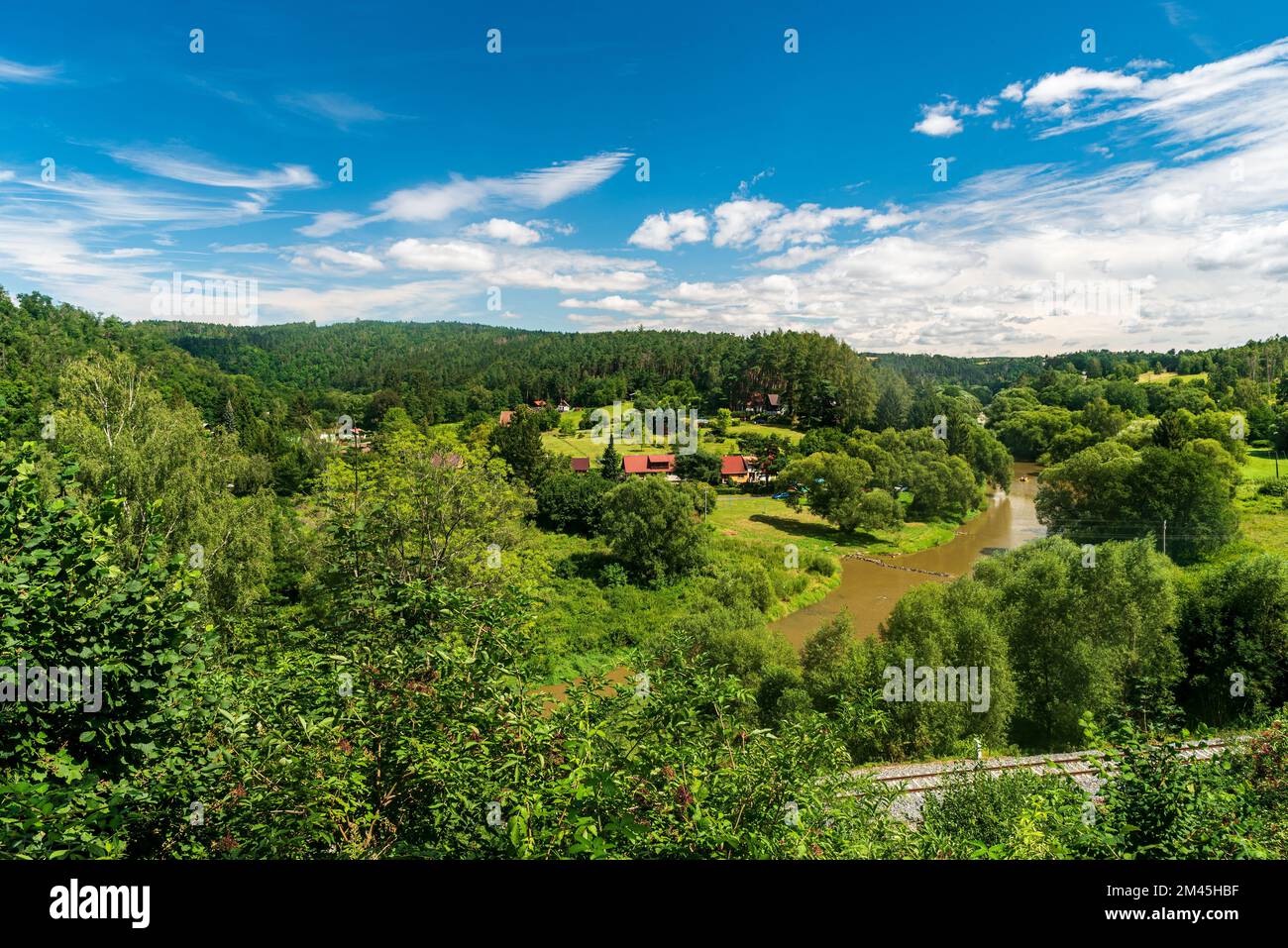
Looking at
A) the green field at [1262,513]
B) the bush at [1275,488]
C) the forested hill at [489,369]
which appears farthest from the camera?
the forested hill at [489,369]

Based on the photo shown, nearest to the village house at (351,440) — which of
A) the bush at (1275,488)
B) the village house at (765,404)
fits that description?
the village house at (765,404)

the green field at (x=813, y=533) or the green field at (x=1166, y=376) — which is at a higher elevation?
the green field at (x=1166, y=376)

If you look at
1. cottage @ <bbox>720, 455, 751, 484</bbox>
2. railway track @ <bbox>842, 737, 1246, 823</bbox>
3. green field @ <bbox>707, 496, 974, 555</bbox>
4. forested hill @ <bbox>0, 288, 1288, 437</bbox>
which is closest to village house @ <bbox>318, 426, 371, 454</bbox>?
forested hill @ <bbox>0, 288, 1288, 437</bbox>

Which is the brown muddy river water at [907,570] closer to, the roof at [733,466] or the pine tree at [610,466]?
the roof at [733,466]

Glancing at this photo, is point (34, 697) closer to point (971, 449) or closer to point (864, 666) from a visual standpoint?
point (864, 666)

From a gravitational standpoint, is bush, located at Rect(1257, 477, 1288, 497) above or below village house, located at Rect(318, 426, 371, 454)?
below

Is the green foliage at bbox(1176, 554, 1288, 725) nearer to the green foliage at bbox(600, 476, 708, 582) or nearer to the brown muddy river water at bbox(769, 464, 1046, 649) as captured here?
the brown muddy river water at bbox(769, 464, 1046, 649)

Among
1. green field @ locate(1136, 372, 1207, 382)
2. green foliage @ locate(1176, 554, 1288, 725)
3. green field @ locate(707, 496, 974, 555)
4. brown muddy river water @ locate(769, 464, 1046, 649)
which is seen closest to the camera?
green foliage @ locate(1176, 554, 1288, 725)
